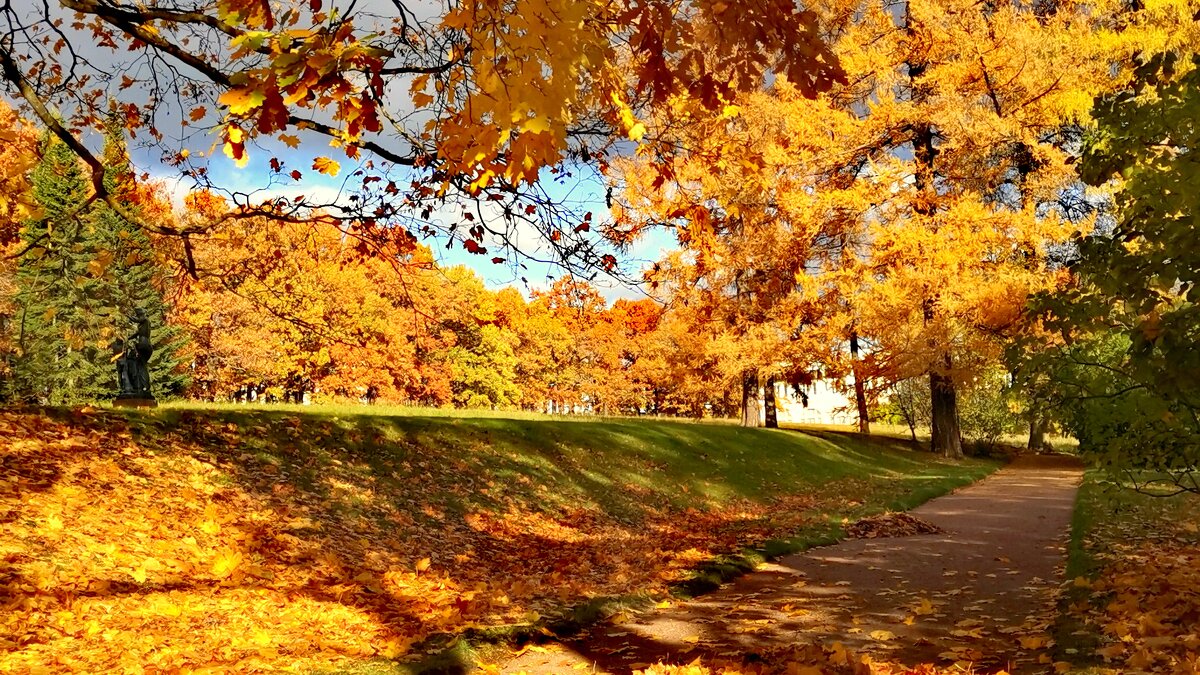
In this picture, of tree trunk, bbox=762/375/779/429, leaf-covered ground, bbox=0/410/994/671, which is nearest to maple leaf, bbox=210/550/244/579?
leaf-covered ground, bbox=0/410/994/671

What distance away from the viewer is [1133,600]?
209 inches

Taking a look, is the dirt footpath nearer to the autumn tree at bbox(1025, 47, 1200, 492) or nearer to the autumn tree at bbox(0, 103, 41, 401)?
the autumn tree at bbox(1025, 47, 1200, 492)

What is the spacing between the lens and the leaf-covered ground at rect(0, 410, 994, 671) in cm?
492

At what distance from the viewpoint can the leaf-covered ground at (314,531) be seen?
4922 millimetres

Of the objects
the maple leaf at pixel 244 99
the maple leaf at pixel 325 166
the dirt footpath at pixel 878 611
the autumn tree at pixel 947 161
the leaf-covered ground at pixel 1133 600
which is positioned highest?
the autumn tree at pixel 947 161

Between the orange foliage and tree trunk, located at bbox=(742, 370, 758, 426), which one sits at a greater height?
tree trunk, located at bbox=(742, 370, 758, 426)

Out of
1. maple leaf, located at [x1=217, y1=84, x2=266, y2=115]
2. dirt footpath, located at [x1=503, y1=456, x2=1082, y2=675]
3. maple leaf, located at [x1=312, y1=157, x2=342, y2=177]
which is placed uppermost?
maple leaf, located at [x1=312, y1=157, x2=342, y2=177]

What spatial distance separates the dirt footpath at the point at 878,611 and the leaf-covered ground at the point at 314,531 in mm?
725

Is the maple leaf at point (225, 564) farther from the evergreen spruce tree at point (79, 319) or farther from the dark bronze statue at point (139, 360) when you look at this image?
the dark bronze statue at point (139, 360)

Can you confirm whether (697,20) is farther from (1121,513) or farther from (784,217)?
(784,217)

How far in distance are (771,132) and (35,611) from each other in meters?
18.5

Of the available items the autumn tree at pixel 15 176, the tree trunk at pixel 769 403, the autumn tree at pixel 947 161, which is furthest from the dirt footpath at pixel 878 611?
A: the tree trunk at pixel 769 403

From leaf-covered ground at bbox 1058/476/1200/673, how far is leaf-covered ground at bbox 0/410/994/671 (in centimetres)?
306

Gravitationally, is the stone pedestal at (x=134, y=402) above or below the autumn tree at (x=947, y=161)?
below
